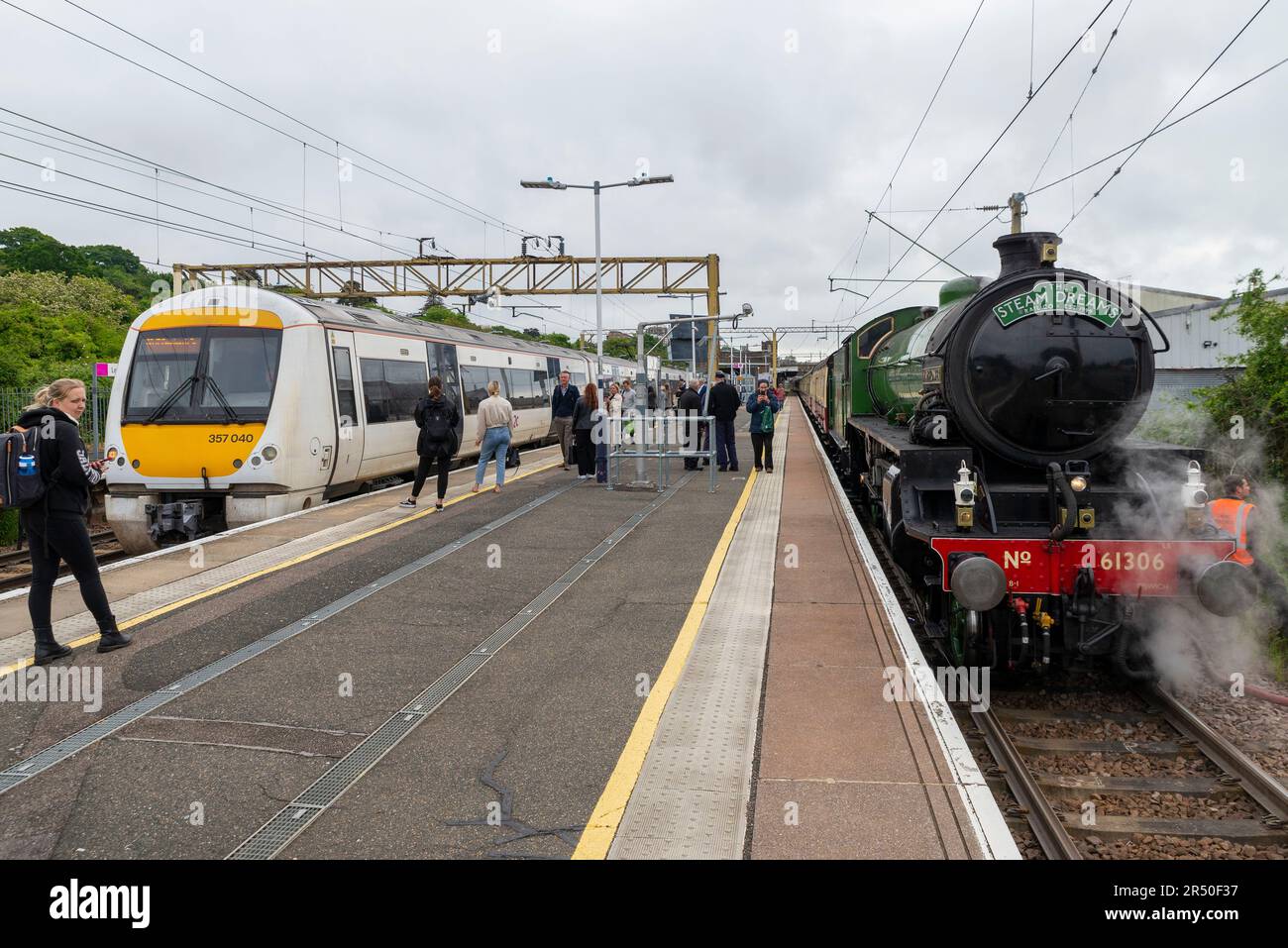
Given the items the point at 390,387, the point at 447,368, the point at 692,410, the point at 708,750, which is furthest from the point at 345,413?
the point at 708,750

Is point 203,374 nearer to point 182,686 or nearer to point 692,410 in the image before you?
point 182,686

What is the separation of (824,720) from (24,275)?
37.2 meters

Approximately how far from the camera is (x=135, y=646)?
5633mm

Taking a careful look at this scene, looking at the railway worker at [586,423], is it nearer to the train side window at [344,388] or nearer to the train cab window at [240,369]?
the train side window at [344,388]

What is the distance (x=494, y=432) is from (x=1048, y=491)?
26.7 ft

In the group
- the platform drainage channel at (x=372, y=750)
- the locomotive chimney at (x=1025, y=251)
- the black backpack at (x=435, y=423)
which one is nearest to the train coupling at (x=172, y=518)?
the black backpack at (x=435, y=423)

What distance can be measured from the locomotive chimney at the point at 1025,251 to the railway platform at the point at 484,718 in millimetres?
2783

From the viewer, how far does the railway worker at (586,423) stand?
13.9 m

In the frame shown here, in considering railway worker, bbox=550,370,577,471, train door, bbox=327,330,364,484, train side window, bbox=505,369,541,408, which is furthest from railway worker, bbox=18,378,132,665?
train side window, bbox=505,369,541,408

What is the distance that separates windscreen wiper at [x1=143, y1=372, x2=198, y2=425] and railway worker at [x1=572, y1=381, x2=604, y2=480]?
557 cm

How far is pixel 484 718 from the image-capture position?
4699 millimetres
